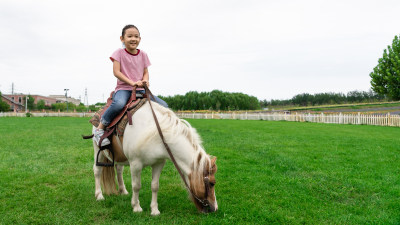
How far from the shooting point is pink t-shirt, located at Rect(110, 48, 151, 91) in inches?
160

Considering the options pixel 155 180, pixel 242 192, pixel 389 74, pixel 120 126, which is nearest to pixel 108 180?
pixel 155 180

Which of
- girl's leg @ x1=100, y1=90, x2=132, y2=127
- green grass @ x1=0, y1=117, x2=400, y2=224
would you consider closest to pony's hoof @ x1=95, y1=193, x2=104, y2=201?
green grass @ x1=0, y1=117, x2=400, y2=224

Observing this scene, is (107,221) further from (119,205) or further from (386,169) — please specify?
(386,169)

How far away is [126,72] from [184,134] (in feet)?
4.41

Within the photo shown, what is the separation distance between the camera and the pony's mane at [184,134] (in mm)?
3487

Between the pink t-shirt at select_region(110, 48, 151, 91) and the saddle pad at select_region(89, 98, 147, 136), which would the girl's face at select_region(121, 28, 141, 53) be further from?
the saddle pad at select_region(89, 98, 147, 136)

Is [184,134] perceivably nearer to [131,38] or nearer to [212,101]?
[131,38]

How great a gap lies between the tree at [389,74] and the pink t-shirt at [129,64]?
33228 millimetres

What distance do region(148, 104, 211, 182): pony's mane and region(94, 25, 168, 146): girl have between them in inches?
20.5

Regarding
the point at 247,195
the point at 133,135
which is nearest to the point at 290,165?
the point at 247,195

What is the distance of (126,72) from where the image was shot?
409cm

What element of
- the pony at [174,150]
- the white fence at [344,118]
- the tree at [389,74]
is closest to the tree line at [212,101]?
the white fence at [344,118]

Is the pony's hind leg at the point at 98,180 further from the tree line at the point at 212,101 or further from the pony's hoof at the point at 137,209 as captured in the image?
the tree line at the point at 212,101

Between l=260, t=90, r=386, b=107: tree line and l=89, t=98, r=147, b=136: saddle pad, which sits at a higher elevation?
l=260, t=90, r=386, b=107: tree line
